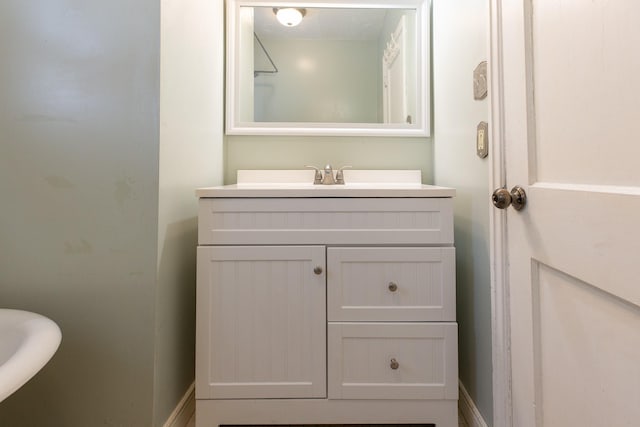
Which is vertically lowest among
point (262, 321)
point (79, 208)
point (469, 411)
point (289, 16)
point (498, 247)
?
point (469, 411)

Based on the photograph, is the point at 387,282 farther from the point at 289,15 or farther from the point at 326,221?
the point at 289,15

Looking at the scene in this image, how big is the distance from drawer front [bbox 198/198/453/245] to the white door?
0.23m

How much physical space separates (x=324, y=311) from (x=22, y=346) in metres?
0.71

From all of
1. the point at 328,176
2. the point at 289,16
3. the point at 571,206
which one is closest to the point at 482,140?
the point at 571,206

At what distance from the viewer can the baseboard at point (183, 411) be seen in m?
1.04

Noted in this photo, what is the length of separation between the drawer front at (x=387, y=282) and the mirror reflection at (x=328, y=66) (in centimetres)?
78

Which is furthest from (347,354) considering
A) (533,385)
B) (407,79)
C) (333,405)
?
(407,79)

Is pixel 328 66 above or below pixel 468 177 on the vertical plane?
above

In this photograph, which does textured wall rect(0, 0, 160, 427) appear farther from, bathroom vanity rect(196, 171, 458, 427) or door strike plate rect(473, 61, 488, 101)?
door strike plate rect(473, 61, 488, 101)

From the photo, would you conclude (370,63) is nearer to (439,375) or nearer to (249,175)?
(249,175)

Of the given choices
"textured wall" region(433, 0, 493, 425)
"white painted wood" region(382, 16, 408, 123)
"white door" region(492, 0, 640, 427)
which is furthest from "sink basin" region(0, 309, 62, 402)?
"white painted wood" region(382, 16, 408, 123)

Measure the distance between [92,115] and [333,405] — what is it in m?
1.11

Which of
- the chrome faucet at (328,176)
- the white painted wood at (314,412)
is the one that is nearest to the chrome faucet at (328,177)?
the chrome faucet at (328,176)

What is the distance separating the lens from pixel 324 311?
104 cm
